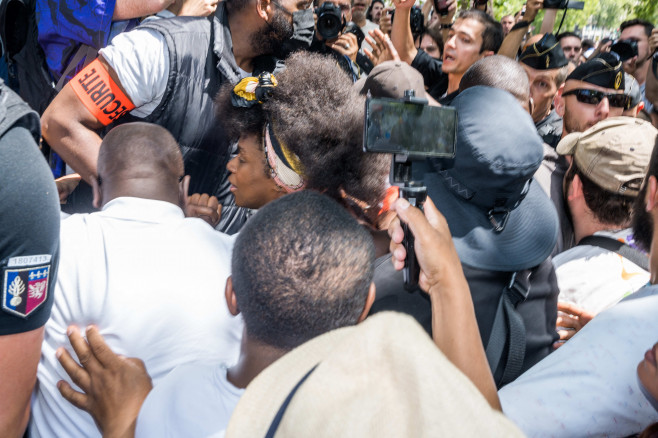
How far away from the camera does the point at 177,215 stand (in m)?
1.72

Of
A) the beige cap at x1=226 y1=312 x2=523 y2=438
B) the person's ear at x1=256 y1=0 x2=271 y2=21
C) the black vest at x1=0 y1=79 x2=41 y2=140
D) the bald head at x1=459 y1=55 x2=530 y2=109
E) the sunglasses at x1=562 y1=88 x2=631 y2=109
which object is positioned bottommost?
the sunglasses at x1=562 y1=88 x2=631 y2=109

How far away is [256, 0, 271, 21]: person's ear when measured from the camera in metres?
2.84

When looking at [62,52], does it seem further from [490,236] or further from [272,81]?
[490,236]

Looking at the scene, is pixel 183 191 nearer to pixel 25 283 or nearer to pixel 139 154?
pixel 139 154

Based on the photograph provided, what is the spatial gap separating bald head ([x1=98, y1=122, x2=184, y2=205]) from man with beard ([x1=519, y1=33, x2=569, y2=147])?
322cm

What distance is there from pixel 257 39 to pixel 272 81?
76cm

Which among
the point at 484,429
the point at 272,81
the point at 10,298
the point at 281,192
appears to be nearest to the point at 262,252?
the point at 10,298

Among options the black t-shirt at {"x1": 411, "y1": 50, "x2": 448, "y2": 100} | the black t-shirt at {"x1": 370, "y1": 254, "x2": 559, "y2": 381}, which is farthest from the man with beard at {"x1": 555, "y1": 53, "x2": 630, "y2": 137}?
the black t-shirt at {"x1": 370, "y1": 254, "x2": 559, "y2": 381}

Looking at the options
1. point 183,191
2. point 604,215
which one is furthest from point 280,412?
point 604,215

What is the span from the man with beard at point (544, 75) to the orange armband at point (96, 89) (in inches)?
122

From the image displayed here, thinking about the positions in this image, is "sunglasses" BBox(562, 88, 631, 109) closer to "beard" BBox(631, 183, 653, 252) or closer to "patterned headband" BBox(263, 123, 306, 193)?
"beard" BBox(631, 183, 653, 252)

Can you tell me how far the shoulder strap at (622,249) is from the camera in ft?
6.77

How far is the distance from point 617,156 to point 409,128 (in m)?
1.25

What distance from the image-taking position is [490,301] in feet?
5.44
